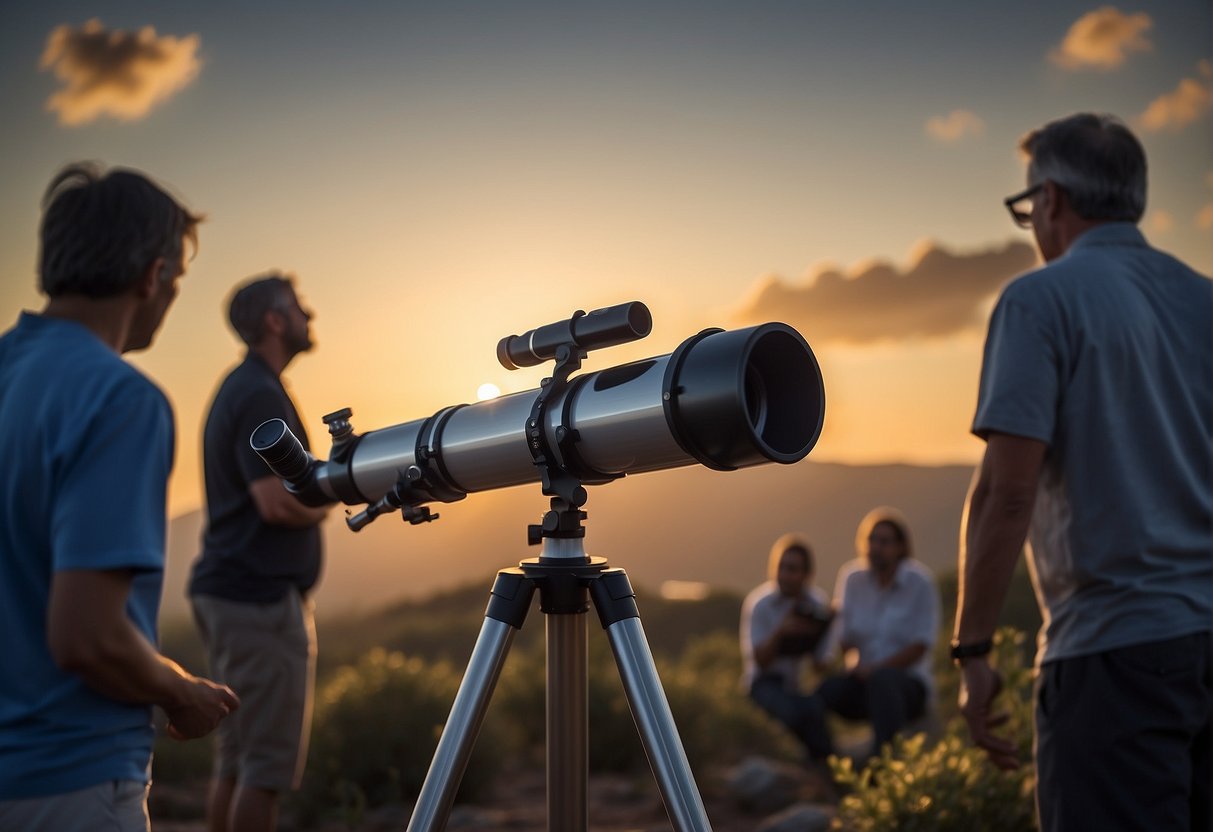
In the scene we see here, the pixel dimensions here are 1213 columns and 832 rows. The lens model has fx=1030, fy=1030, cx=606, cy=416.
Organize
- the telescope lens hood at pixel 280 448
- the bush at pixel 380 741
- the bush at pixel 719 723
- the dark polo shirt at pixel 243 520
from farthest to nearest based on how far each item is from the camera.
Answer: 1. the bush at pixel 719 723
2. the bush at pixel 380 741
3. the dark polo shirt at pixel 243 520
4. the telescope lens hood at pixel 280 448

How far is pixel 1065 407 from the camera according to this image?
2174mm

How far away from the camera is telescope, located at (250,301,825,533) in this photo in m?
1.86

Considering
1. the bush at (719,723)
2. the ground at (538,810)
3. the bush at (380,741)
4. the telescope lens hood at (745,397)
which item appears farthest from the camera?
the bush at (719,723)

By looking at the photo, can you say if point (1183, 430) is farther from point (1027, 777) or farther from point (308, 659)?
point (308, 659)

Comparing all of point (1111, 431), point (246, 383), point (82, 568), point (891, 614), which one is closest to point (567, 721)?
point (82, 568)

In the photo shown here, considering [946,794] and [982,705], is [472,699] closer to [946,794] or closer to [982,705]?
[982,705]

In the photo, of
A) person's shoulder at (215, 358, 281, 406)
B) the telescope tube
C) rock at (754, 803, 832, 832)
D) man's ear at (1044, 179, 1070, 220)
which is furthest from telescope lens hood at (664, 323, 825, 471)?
rock at (754, 803, 832, 832)

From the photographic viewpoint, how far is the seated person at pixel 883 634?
5.60m

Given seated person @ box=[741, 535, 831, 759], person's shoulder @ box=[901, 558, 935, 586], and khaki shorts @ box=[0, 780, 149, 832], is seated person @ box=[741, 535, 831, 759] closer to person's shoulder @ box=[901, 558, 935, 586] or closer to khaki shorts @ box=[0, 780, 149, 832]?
person's shoulder @ box=[901, 558, 935, 586]

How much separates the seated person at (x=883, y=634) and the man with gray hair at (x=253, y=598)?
10.6ft

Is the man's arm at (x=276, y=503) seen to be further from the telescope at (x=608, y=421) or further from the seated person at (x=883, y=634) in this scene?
the seated person at (x=883, y=634)

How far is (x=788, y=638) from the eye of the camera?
244 inches

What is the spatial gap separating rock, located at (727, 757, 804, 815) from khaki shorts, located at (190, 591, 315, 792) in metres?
2.84

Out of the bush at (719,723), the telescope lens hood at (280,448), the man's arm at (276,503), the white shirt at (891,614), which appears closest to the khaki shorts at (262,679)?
the man's arm at (276,503)
